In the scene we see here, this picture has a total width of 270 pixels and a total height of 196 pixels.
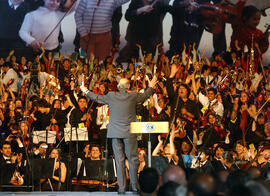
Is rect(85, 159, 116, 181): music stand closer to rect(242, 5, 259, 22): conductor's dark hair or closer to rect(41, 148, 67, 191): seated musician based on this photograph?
rect(41, 148, 67, 191): seated musician

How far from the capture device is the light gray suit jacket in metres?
5.78

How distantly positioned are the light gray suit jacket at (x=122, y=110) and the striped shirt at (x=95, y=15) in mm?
7599

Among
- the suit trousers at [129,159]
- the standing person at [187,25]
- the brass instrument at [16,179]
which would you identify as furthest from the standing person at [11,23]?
the suit trousers at [129,159]

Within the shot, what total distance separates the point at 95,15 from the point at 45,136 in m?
5.90

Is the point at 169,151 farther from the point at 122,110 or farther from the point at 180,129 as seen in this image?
the point at 122,110

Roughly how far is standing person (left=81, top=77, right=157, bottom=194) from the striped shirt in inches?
299

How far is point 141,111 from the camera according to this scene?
8.67 m

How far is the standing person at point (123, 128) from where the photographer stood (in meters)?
5.78

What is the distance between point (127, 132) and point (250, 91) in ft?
15.3

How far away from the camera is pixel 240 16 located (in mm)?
13055

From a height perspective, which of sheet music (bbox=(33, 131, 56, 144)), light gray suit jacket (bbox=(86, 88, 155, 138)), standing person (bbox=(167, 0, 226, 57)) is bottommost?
sheet music (bbox=(33, 131, 56, 144))

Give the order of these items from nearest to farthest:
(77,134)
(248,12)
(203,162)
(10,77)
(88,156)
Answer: (203,162) → (77,134) → (88,156) → (10,77) → (248,12)

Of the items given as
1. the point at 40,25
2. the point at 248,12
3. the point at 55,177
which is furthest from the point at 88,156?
the point at 248,12

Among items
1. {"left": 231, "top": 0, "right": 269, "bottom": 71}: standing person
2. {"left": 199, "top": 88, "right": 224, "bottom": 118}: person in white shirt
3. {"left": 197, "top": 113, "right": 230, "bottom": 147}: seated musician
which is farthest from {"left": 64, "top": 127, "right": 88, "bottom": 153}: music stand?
{"left": 231, "top": 0, "right": 269, "bottom": 71}: standing person
